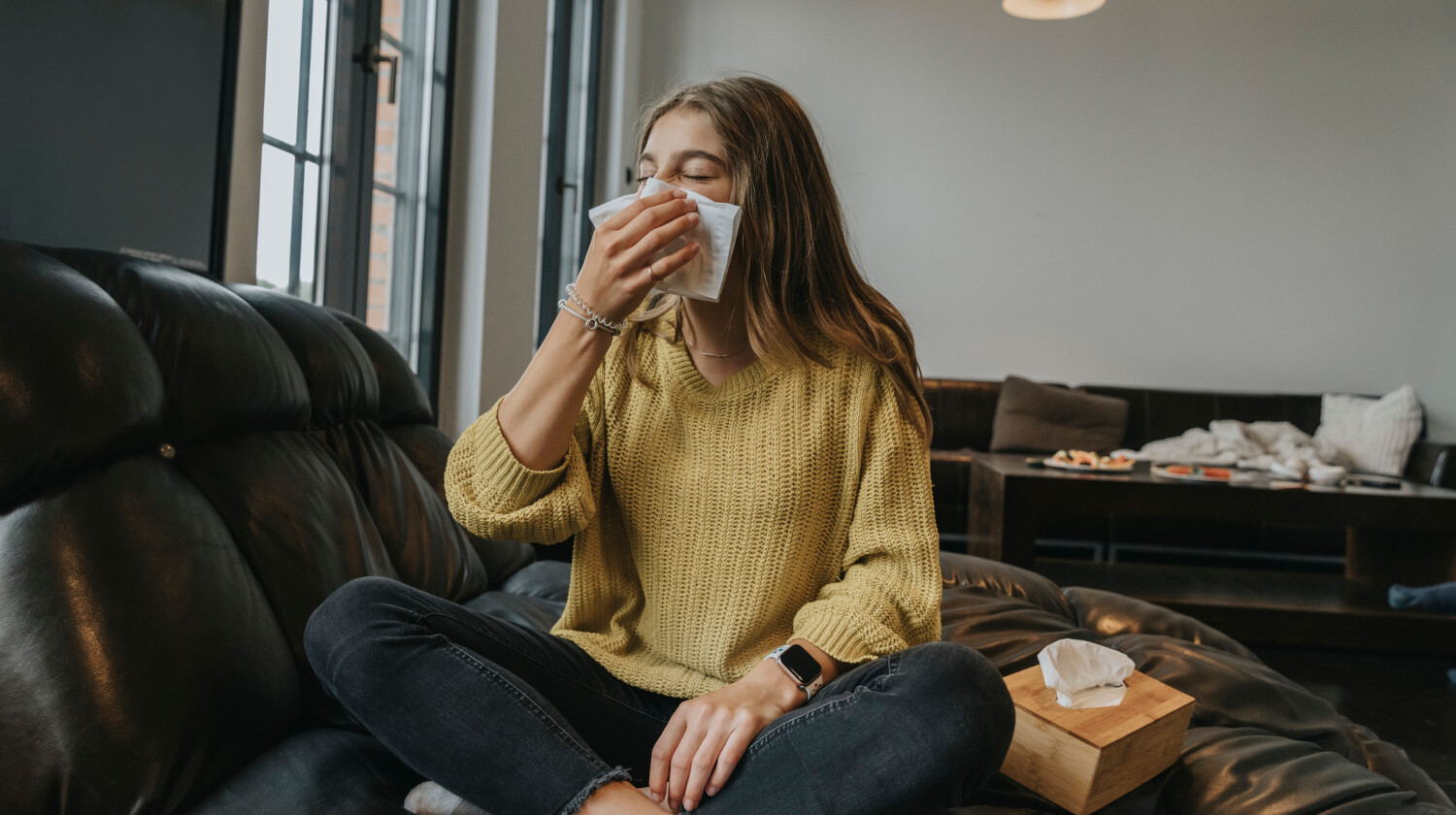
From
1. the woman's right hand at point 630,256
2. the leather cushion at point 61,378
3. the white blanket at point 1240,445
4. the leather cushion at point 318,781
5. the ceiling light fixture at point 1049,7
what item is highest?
the ceiling light fixture at point 1049,7

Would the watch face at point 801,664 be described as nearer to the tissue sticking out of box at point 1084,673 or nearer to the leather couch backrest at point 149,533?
the tissue sticking out of box at point 1084,673

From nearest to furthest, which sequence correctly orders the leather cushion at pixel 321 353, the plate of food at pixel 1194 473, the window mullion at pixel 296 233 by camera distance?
the leather cushion at pixel 321 353 → the window mullion at pixel 296 233 → the plate of food at pixel 1194 473

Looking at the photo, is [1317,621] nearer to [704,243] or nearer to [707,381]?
[707,381]

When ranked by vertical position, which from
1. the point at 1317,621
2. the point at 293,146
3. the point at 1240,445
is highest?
the point at 293,146

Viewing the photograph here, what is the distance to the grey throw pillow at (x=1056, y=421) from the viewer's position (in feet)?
12.8

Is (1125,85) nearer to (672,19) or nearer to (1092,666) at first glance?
(672,19)

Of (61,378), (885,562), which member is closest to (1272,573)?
(885,562)

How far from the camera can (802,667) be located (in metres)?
0.92

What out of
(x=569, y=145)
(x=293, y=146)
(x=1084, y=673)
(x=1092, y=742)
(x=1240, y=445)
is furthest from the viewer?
(x=569, y=145)

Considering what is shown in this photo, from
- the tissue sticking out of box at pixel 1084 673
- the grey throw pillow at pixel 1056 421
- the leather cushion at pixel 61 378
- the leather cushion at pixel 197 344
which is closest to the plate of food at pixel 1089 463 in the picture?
the grey throw pillow at pixel 1056 421

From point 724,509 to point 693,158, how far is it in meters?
0.39

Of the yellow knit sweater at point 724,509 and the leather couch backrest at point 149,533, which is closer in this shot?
the leather couch backrest at point 149,533

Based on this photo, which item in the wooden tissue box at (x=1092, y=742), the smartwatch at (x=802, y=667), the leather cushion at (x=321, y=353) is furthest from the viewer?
the leather cushion at (x=321, y=353)

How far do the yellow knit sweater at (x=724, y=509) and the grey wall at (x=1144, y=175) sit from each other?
356 cm
